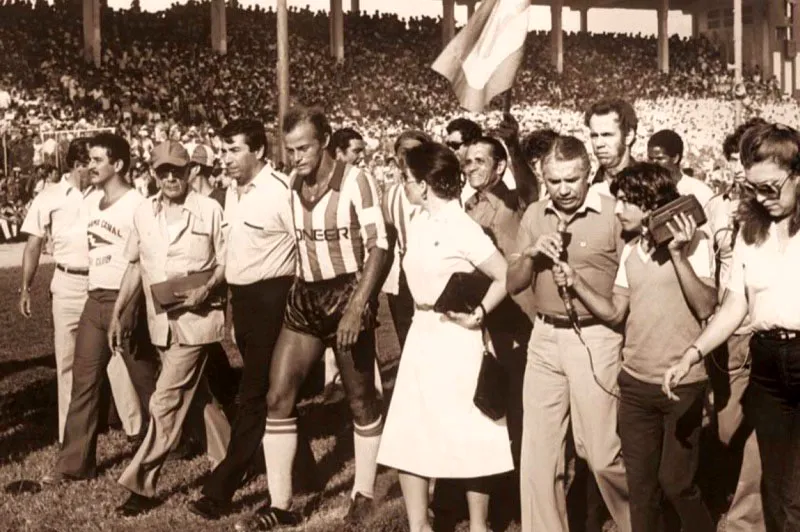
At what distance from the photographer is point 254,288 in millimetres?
6793

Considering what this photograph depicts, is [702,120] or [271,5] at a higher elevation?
[271,5]

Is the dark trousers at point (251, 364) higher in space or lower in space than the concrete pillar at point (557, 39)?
lower

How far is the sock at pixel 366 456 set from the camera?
6.44 meters

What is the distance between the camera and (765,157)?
4.57 meters

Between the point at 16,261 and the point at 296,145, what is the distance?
16.1 metres

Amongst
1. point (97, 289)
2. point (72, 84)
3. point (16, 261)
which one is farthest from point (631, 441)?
point (72, 84)

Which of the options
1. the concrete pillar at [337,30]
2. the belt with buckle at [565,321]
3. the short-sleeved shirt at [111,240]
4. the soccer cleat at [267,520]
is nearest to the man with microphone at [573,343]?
the belt with buckle at [565,321]

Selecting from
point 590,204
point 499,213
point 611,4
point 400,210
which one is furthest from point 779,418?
point 611,4

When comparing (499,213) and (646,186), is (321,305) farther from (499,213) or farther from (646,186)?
(646,186)

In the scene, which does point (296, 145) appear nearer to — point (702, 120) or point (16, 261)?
point (16, 261)

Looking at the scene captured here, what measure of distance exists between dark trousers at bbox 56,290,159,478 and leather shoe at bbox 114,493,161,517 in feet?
2.56

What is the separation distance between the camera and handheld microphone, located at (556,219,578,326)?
5.18m

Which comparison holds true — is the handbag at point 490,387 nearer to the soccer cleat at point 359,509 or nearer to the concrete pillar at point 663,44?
the soccer cleat at point 359,509

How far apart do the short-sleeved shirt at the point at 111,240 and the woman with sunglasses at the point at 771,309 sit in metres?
3.93
